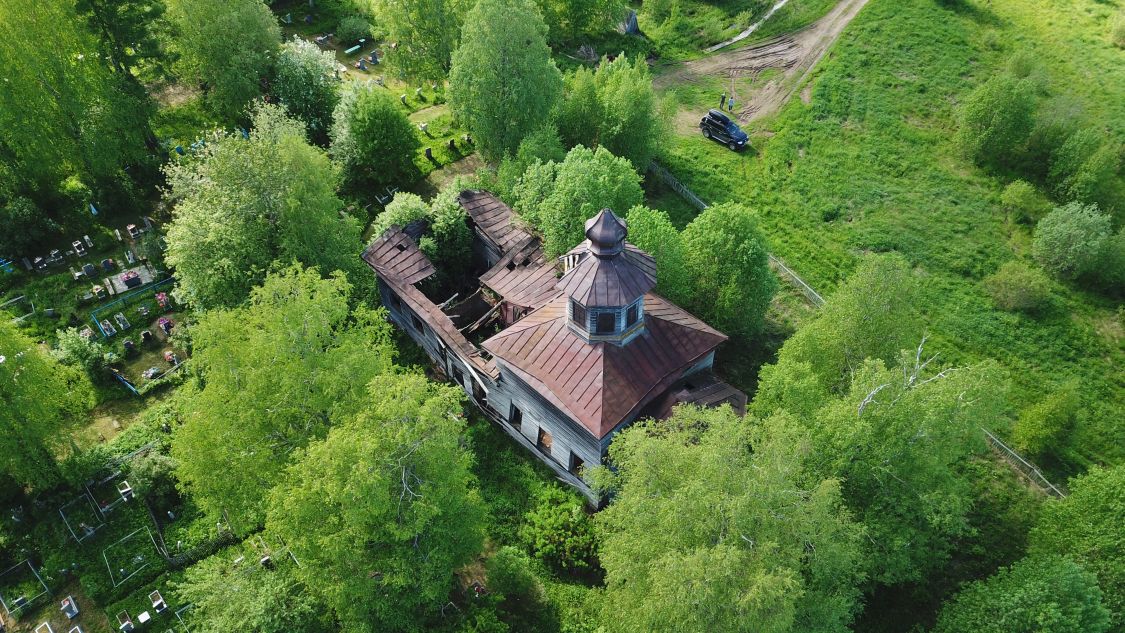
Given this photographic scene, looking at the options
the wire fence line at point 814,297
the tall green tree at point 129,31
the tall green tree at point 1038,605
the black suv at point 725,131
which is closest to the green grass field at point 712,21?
the black suv at point 725,131

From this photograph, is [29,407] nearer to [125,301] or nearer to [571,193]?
[125,301]

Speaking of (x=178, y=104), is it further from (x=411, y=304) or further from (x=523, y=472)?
(x=523, y=472)

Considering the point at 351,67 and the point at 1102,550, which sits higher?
the point at 351,67

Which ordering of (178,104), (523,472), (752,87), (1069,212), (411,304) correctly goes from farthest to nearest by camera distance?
(752,87) < (178,104) < (1069,212) < (411,304) < (523,472)

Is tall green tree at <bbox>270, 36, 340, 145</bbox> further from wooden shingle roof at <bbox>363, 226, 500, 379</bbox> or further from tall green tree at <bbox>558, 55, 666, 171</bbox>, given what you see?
tall green tree at <bbox>558, 55, 666, 171</bbox>

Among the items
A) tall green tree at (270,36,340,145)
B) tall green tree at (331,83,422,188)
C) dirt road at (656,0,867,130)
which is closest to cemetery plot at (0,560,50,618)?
tall green tree at (331,83,422,188)

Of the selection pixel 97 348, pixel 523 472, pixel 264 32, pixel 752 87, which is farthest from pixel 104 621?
pixel 752 87
